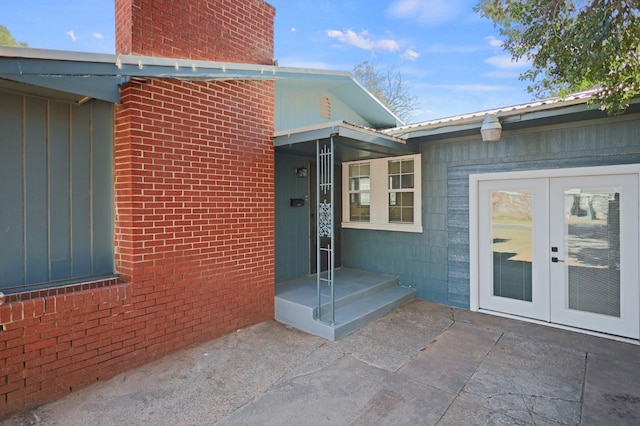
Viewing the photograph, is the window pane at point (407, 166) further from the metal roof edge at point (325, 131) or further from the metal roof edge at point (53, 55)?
the metal roof edge at point (53, 55)

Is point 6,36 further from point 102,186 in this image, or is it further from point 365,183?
point 365,183

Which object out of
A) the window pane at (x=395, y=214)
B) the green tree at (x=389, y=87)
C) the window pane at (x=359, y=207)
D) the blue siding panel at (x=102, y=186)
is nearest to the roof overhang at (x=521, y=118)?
the window pane at (x=395, y=214)

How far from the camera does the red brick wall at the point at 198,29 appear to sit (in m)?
3.99

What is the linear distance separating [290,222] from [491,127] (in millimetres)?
3660

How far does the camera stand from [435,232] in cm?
620

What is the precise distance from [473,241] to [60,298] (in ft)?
18.0

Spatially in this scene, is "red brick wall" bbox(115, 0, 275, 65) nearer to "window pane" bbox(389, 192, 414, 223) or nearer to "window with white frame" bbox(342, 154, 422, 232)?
"window with white frame" bbox(342, 154, 422, 232)

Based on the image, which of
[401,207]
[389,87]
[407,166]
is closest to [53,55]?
[407,166]

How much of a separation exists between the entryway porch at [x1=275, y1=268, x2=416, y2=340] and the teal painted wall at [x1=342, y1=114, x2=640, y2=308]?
0.44 metres

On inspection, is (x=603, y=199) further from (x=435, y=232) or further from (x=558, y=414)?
(x=558, y=414)

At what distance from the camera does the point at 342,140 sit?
493cm

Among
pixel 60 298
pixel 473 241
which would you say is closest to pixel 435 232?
pixel 473 241

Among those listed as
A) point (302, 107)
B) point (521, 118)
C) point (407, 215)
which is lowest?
point (407, 215)

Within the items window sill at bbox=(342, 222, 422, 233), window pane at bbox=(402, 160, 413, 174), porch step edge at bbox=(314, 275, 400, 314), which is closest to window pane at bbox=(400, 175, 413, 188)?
window pane at bbox=(402, 160, 413, 174)
